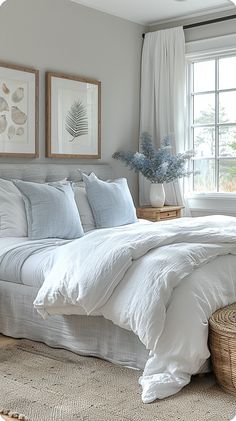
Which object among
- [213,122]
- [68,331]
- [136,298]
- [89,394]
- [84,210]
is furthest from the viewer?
[213,122]

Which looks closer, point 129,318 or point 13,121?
point 129,318

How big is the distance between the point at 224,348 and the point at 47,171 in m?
2.55

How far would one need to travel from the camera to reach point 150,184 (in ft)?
19.7

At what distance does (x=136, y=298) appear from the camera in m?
2.90

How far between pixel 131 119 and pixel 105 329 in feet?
10.8

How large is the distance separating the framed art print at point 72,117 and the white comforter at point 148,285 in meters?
1.84

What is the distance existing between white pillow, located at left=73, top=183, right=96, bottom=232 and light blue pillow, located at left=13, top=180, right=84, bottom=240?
340 mm

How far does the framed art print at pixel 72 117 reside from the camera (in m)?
5.04

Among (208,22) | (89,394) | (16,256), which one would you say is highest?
(208,22)

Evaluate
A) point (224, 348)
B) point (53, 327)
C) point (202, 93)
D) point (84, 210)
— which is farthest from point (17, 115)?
point (224, 348)

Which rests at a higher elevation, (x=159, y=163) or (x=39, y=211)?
(x=159, y=163)

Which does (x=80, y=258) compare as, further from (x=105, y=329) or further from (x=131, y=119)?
(x=131, y=119)

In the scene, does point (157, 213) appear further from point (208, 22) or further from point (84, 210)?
→ point (208, 22)

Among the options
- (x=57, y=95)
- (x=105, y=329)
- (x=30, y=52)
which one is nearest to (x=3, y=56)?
(x=30, y=52)
